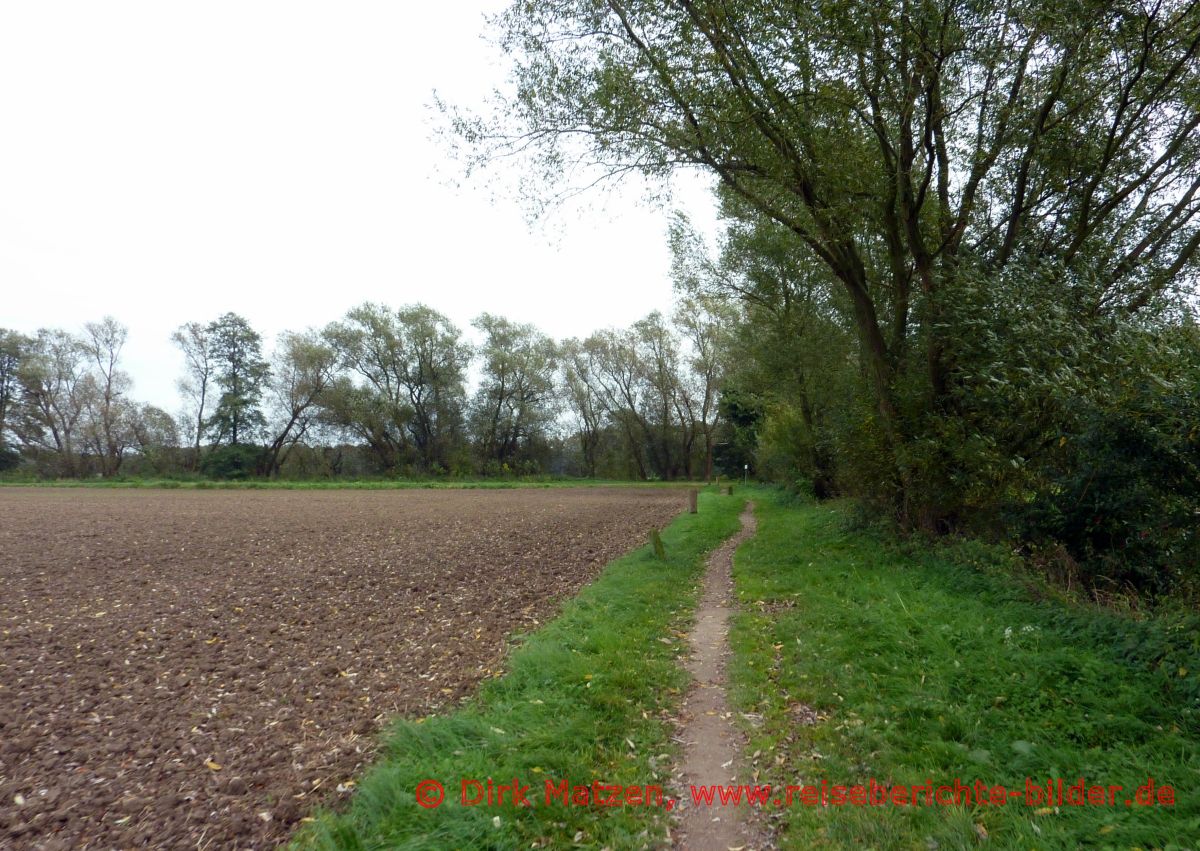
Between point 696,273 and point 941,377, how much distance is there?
12067 millimetres

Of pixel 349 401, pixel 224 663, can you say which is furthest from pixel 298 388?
pixel 224 663

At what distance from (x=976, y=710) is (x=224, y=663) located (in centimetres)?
702

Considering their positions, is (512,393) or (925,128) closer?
(925,128)

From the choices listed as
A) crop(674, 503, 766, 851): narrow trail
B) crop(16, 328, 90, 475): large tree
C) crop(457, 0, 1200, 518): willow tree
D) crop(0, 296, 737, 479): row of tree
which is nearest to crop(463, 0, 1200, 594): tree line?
crop(457, 0, 1200, 518): willow tree

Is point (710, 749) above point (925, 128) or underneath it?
underneath

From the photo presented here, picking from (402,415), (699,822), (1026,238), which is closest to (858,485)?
(1026,238)

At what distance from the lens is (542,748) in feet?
14.2

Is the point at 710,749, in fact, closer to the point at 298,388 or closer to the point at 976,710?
the point at 976,710

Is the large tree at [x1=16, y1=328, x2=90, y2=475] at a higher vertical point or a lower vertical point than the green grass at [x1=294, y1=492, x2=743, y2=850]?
higher

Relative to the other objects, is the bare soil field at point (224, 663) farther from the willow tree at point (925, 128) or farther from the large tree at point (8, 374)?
the large tree at point (8, 374)

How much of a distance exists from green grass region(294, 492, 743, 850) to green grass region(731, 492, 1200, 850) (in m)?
0.82

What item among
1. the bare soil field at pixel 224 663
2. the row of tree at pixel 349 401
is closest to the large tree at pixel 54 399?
the row of tree at pixel 349 401

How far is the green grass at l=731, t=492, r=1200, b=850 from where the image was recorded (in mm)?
3305

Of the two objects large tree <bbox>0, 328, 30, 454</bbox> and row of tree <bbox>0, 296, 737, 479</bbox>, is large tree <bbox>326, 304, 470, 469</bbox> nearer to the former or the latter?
row of tree <bbox>0, 296, 737, 479</bbox>
